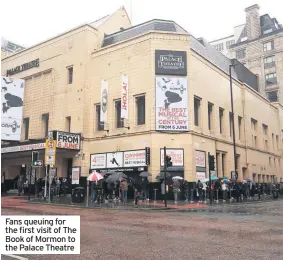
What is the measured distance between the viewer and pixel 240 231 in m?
10.5

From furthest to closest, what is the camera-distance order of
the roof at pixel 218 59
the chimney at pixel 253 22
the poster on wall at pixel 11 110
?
the chimney at pixel 253 22 → the poster on wall at pixel 11 110 → the roof at pixel 218 59

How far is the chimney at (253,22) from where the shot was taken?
64.8 meters

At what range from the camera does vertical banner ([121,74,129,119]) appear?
1150 inches

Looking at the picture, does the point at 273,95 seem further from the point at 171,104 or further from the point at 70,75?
the point at 70,75

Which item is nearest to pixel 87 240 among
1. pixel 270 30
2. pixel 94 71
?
pixel 94 71

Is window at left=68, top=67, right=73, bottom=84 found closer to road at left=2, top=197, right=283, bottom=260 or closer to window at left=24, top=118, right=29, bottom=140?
window at left=24, top=118, right=29, bottom=140

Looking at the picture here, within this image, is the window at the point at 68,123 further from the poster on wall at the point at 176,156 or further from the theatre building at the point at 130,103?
the poster on wall at the point at 176,156

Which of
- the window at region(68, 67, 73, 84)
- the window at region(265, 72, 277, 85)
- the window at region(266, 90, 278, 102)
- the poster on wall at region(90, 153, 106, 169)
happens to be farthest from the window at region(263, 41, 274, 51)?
the poster on wall at region(90, 153, 106, 169)

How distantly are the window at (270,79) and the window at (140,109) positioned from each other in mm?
40398

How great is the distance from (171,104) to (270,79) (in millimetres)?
41012

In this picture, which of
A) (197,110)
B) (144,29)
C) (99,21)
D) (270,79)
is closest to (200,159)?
(197,110)

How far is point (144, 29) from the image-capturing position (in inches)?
1267

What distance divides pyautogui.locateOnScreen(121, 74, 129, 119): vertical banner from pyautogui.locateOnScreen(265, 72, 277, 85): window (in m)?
41.0

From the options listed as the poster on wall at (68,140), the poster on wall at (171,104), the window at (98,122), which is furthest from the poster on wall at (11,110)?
the poster on wall at (171,104)
